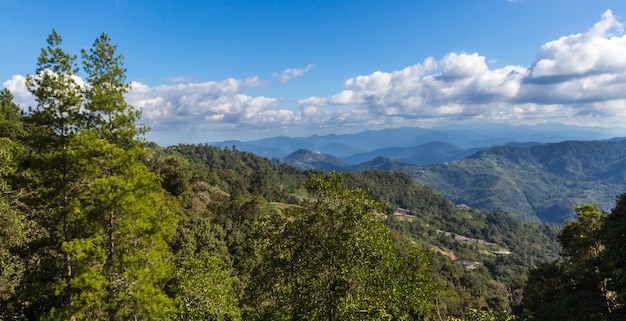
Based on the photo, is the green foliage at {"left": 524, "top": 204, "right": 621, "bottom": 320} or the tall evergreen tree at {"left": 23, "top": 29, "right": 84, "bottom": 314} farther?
the green foliage at {"left": 524, "top": 204, "right": 621, "bottom": 320}

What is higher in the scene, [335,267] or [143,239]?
[143,239]

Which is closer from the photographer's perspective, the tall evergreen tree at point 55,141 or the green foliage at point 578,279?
the tall evergreen tree at point 55,141

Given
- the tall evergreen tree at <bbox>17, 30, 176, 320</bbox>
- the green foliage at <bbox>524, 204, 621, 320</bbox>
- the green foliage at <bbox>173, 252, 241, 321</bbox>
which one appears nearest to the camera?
the tall evergreen tree at <bbox>17, 30, 176, 320</bbox>

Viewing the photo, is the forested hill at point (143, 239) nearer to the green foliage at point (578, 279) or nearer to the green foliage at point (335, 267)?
the green foliage at point (335, 267)

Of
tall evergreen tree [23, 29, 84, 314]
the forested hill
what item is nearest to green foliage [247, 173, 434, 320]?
the forested hill

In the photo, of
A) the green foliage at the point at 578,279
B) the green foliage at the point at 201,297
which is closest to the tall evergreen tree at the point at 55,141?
the green foliage at the point at 201,297

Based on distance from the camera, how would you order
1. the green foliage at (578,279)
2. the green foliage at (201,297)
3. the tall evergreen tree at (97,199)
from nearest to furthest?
1. the tall evergreen tree at (97,199)
2. the green foliage at (201,297)
3. the green foliage at (578,279)

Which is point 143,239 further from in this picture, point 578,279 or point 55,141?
point 578,279

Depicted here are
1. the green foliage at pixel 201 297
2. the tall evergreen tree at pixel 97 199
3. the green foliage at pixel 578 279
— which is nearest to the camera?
the tall evergreen tree at pixel 97 199

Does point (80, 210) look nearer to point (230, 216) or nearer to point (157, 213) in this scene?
point (157, 213)

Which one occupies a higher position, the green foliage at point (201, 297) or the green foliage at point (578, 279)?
the green foliage at point (201, 297)

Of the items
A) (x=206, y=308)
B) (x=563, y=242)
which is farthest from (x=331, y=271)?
(x=563, y=242)

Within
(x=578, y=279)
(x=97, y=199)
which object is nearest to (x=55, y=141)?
(x=97, y=199)

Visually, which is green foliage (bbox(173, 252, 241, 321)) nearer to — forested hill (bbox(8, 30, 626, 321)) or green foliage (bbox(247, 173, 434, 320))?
forested hill (bbox(8, 30, 626, 321))
